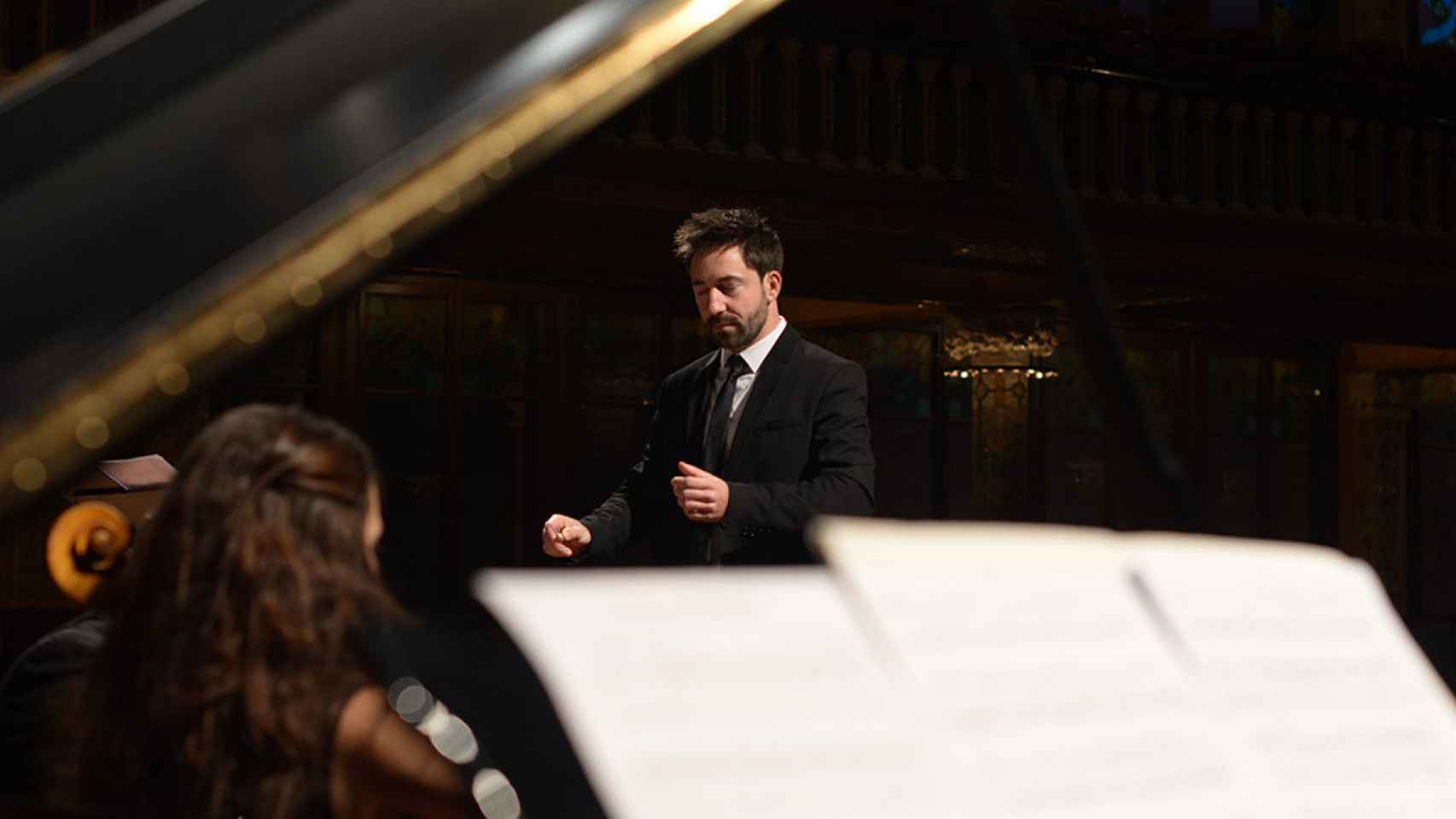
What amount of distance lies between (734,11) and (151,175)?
44 centimetres

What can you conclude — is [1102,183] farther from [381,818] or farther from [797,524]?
[381,818]

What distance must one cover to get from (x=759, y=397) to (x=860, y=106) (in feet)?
20.0

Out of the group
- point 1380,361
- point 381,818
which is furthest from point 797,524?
point 1380,361

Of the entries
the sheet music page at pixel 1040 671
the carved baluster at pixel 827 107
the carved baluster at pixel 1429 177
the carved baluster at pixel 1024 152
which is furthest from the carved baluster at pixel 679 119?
the sheet music page at pixel 1040 671

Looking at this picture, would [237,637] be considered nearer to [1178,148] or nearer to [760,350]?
[760,350]

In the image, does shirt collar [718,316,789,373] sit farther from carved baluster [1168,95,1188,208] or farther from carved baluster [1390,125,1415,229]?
carved baluster [1390,125,1415,229]

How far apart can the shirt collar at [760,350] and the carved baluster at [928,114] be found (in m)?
5.96

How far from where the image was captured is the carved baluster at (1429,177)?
11164 mm

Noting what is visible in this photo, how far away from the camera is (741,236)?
362 cm

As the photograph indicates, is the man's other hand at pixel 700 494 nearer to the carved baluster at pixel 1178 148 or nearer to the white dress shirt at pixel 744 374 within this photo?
the white dress shirt at pixel 744 374

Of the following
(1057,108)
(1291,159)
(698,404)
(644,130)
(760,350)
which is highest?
(1057,108)

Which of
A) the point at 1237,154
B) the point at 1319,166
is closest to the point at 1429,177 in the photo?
the point at 1319,166

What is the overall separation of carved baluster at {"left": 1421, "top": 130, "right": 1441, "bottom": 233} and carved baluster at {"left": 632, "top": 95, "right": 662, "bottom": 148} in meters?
5.58

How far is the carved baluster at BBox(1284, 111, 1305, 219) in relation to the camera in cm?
1086
